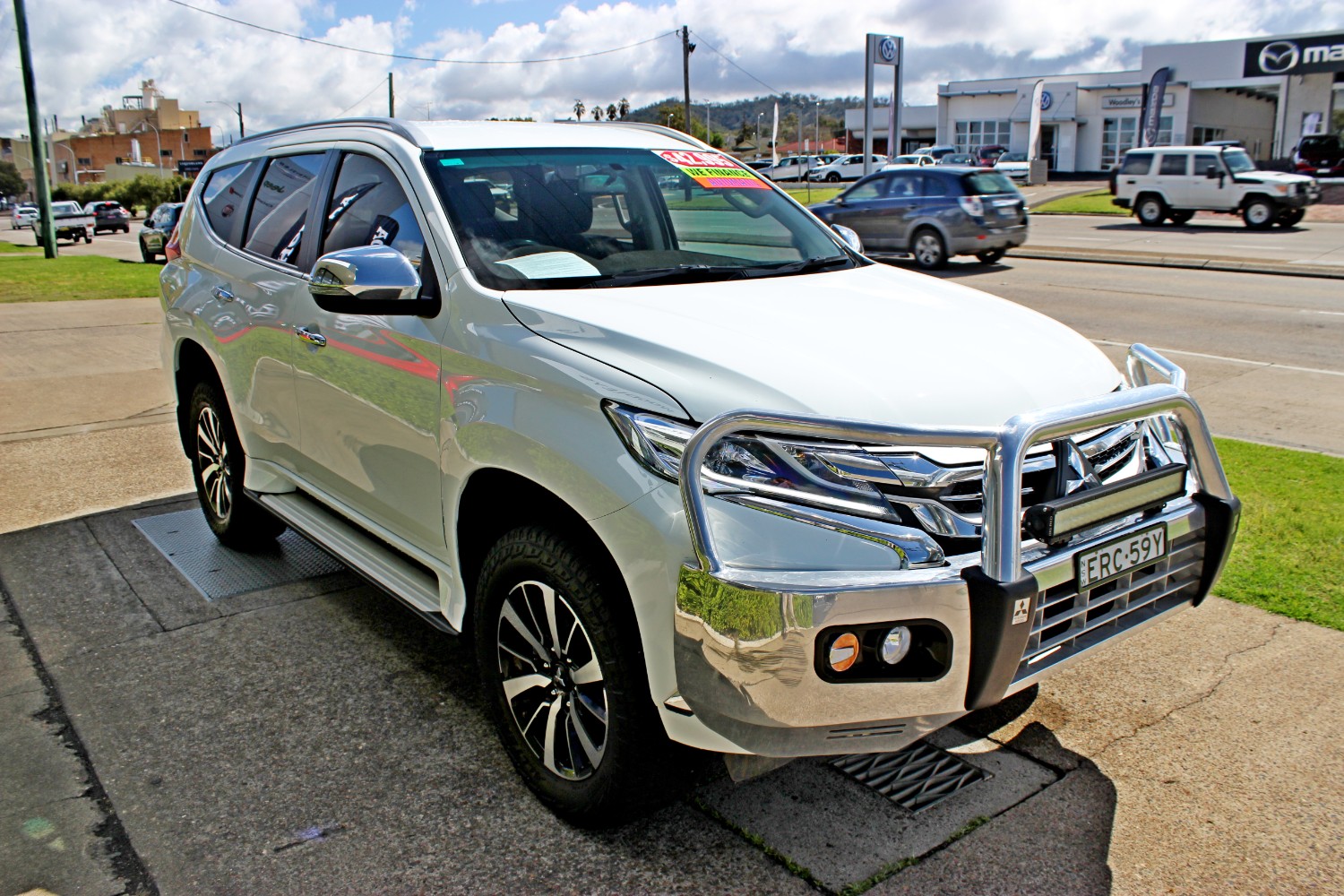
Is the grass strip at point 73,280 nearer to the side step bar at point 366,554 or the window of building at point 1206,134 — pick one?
the side step bar at point 366,554

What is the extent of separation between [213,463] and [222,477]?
0.44 ft

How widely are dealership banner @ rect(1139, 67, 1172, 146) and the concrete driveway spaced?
168 ft

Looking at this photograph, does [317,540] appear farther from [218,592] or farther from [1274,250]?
[1274,250]

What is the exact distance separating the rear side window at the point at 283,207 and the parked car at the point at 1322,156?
45.7 m

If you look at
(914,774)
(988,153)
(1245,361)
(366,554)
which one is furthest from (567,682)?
(988,153)

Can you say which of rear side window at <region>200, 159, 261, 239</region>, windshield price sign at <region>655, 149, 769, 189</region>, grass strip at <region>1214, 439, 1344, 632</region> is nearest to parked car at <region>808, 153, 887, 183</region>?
grass strip at <region>1214, 439, 1344, 632</region>

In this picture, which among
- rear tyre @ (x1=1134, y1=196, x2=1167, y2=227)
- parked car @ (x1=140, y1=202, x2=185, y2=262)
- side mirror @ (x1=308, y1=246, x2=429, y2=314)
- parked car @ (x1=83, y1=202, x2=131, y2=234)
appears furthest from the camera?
parked car @ (x1=83, y1=202, x2=131, y2=234)

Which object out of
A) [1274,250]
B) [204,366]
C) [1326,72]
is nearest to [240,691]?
[204,366]

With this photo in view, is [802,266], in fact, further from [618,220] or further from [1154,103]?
[1154,103]

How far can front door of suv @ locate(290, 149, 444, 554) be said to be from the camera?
329cm

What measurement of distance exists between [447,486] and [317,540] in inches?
43.2

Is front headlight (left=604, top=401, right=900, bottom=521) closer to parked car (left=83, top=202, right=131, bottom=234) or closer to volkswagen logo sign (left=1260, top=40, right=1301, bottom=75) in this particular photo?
volkswagen logo sign (left=1260, top=40, right=1301, bottom=75)

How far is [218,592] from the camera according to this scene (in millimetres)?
4684

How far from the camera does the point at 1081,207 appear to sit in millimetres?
33750
